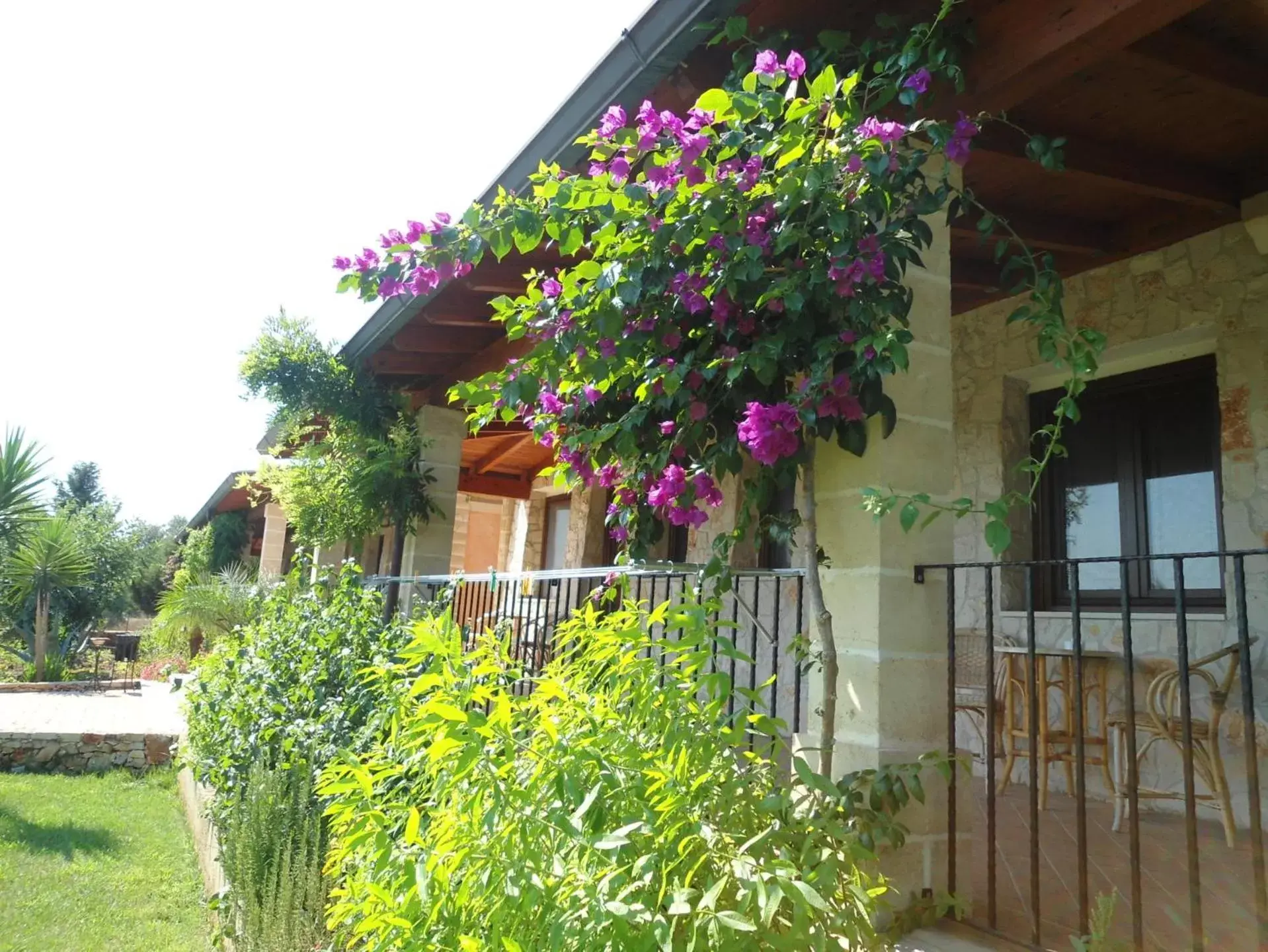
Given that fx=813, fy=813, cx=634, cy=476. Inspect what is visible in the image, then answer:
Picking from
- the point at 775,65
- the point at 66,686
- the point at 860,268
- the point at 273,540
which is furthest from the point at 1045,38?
the point at 273,540

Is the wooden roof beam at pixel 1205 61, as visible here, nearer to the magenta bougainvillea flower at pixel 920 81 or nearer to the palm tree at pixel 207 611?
the magenta bougainvillea flower at pixel 920 81

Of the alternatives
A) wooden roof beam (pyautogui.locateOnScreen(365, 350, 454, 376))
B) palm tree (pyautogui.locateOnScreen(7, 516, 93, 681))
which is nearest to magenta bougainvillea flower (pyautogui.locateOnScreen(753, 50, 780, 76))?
wooden roof beam (pyautogui.locateOnScreen(365, 350, 454, 376))

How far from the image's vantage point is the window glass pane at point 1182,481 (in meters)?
4.12

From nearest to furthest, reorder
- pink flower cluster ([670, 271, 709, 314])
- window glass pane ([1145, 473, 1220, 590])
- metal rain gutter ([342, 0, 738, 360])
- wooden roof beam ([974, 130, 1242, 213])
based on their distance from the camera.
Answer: pink flower cluster ([670, 271, 709, 314]), metal rain gutter ([342, 0, 738, 360]), wooden roof beam ([974, 130, 1242, 213]), window glass pane ([1145, 473, 1220, 590])

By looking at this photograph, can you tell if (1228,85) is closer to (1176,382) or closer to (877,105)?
(877,105)

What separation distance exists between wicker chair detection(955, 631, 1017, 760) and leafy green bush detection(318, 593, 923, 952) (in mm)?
2706

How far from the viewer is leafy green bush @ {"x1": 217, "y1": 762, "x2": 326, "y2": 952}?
2664mm

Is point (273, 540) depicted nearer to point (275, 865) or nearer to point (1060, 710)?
point (275, 865)

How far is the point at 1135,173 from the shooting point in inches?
129

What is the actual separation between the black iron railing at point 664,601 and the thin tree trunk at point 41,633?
8.17 meters

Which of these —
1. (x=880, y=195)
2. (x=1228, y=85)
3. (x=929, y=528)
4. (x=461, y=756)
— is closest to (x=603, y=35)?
(x=880, y=195)

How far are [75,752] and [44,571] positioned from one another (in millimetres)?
5793

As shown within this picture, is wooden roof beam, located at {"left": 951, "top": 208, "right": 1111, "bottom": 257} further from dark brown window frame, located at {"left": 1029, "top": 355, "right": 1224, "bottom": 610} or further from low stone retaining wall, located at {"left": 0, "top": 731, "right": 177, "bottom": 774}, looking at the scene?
low stone retaining wall, located at {"left": 0, "top": 731, "right": 177, "bottom": 774}

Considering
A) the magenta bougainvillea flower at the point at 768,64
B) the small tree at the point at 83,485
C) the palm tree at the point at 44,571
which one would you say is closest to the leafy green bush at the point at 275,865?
the magenta bougainvillea flower at the point at 768,64
